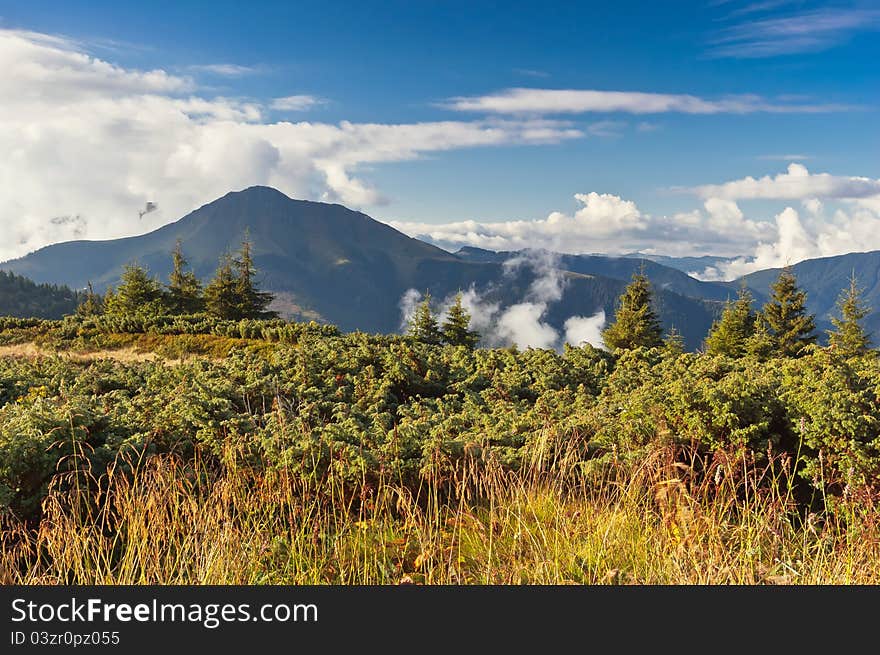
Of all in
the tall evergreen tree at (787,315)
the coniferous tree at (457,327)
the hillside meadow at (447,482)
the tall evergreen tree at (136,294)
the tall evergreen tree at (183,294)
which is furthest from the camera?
the tall evergreen tree at (183,294)

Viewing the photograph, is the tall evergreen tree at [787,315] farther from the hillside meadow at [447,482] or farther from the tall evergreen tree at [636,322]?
the hillside meadow at [447,482]

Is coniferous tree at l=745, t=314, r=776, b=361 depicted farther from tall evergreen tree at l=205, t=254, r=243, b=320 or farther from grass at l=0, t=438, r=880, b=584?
tall evergreen tree at l=205, t=254, r=243, b=320

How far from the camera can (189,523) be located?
14.6ft

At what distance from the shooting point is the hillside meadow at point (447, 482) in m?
4.02

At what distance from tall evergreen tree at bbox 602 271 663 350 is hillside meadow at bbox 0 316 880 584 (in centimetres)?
3558

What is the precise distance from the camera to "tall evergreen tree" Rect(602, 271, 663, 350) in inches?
1884

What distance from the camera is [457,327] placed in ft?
155

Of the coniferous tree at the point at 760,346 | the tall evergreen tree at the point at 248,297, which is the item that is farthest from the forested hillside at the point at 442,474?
Answer: the tall evergreen tree at the point at 248,297

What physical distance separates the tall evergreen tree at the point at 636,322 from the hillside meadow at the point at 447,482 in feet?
117

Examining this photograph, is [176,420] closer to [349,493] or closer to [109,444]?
[109,444]

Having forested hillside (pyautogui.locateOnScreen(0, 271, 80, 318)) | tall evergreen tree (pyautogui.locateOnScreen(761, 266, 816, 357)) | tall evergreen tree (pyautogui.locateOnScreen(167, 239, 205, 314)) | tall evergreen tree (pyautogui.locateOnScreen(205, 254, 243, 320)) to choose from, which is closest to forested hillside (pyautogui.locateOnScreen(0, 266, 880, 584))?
tall evergreen tree (pyautogui.locateOnScreen(205, 254, 243, 320))

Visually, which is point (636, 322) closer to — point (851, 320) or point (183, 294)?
point (851, 320)

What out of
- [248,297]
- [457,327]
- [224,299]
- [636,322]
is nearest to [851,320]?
[636,322]

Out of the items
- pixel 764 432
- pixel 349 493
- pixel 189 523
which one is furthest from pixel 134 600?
pixel 764 432
